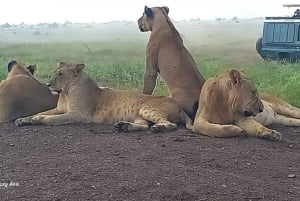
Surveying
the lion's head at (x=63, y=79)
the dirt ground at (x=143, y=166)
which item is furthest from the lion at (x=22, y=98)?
the dirt ground at (x=143, y=166)

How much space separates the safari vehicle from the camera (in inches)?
669

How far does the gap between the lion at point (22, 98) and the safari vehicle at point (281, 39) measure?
31.7 ft

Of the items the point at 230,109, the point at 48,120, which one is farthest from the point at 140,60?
the point at 230,109

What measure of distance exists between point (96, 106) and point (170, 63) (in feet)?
3.45

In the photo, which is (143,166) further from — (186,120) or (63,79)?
(63,79)

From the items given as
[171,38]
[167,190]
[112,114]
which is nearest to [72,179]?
[167,190]

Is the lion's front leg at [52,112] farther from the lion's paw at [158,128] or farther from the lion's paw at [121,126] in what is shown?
the lion's paw at [158,128]

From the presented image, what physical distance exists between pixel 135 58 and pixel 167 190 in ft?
38.7

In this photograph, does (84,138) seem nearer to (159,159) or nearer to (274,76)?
(159,159)

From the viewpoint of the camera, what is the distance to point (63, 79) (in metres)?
8.06

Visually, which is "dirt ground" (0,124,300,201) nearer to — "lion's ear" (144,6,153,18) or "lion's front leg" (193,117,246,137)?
"lion's front leg" (193,117,246,137)

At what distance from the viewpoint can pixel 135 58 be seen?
16.5m

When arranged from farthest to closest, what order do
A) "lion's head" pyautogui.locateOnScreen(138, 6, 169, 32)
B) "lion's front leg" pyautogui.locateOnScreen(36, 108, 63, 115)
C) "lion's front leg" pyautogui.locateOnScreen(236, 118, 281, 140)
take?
"lion's head" pyautogui.locateOnScreen(138, 6, 169, 32) < "lion's front leg" pyautogui.locateOnScreen(36, 108, 63, 115) < "lion's front leg" pyautogui.locateOnScreen(236, 118, 281, 140)

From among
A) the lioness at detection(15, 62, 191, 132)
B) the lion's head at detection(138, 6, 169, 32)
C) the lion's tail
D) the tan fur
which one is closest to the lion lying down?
the tan fur
